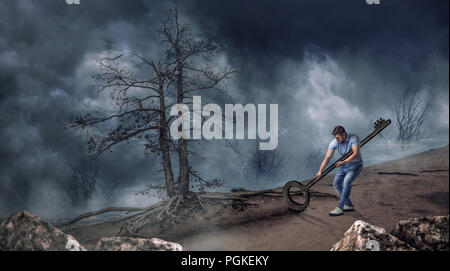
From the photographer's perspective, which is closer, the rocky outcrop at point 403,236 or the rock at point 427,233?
the rocky outcrop at point 403,236

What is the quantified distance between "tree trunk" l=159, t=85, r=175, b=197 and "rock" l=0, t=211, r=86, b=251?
6.31 feet

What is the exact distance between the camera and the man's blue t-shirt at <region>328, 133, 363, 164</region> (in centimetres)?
508

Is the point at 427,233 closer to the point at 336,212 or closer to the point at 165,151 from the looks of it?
the point at 336,212

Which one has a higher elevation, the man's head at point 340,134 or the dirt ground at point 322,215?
the man's head at point 340,134

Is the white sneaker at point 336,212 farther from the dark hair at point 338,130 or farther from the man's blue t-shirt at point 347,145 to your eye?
the dark hair at point 338,130

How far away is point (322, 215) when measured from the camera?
5117mm

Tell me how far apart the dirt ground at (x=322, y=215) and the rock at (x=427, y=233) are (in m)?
0.29

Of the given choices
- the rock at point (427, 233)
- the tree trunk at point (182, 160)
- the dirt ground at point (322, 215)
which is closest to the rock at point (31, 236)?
the dirt ground at point (322, 215)

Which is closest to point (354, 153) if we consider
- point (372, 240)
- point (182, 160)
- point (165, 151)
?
point (372, 240)

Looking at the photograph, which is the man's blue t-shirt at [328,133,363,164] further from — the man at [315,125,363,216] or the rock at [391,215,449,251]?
the rock at [391,215,449,251]

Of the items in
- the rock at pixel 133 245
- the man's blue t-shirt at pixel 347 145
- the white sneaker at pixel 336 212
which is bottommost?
the rock at pixel 133 245

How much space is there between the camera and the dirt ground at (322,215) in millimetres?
4875

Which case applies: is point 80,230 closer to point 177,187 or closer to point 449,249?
point 177,187

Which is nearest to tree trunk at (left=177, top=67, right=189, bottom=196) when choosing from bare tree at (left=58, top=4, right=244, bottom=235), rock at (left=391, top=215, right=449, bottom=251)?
bare tree at (left=58, top=4, right=244, bottom=235)
